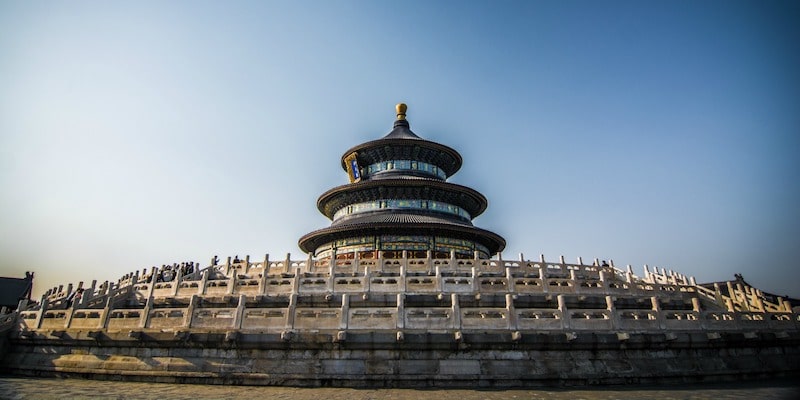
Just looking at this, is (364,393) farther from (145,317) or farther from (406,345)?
(145,317)

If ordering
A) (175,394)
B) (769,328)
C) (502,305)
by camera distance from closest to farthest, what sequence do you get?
1. (175,394)
2. (769,328)
3. (502,305)

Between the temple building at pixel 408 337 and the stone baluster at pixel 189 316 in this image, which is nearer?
the temple building at pixel 408 337

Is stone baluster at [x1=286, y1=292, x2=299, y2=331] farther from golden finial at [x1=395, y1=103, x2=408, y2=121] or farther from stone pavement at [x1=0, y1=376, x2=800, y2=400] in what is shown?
golden finial at [x1=395, y1=103, x2=408, y2=121]

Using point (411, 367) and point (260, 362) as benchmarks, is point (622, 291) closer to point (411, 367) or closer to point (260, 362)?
point (411, 367)

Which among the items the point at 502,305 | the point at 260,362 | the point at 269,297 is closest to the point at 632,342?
the point at 502,305

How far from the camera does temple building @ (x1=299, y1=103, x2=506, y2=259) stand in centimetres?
3073

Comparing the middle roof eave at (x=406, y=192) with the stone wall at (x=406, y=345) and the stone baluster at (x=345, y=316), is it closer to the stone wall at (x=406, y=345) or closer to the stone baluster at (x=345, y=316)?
the stone wall at (x=406, y=345)

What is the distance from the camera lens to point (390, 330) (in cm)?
1230

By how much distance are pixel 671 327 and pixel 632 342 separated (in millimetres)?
1674

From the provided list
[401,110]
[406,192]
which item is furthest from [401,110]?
[406,192]

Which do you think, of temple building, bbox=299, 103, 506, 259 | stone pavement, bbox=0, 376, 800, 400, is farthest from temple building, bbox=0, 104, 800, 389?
temple building, bbox=299, 103, 506, 259

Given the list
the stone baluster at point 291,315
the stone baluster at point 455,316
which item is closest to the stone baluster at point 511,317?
the stone baluster at point 455,316

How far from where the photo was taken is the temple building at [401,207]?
30734 mm

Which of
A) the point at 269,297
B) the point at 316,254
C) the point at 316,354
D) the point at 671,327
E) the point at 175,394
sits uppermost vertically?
the point at 316,254
